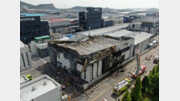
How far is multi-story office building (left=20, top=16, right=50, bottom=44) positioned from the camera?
64625 mm

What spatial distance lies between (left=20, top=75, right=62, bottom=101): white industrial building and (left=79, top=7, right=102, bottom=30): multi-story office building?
67.3 metres

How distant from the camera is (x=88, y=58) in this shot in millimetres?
31875

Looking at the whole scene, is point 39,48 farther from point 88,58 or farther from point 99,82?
point 99,82

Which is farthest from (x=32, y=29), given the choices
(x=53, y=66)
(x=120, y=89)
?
(x=120, y=89)

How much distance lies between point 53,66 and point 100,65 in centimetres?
1940

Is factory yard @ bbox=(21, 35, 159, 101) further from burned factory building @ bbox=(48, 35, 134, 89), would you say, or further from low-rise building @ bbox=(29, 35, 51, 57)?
low-rise building @ bbox=(29, 35, 51, 57)

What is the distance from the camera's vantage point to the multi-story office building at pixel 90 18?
91.9 meters

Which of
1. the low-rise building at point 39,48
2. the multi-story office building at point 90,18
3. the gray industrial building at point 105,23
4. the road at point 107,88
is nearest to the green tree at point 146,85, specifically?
the road at point 107,88

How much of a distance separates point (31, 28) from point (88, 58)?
168 ft

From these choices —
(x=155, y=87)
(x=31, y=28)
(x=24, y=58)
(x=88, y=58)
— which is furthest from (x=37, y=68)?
(x=155, y=87)

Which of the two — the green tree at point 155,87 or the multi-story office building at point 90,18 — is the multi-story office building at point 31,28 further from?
the green tree at point 155,87

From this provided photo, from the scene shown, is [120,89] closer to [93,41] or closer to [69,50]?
[69,50]

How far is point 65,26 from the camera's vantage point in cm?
10825

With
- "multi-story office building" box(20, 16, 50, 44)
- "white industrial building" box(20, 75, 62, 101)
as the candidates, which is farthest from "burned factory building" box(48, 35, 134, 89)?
"multi-story office building" box(20, 16, 50, 44)
